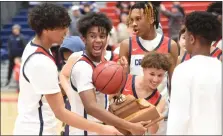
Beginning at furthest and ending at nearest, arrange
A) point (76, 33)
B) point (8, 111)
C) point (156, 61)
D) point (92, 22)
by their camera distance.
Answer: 1. point (76, 33)
2. point (8, 111)
3. point (156, 61)
4. point (92, 22)

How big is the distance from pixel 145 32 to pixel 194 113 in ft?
5.24

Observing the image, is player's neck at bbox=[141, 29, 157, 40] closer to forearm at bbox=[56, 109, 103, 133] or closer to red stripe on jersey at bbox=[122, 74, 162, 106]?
red stripe on jersey at bbox=[122, 74, 162, 106]

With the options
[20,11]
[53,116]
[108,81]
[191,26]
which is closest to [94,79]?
[108,81]

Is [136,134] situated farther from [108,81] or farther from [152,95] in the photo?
[152,95]

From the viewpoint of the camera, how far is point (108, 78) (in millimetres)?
3619

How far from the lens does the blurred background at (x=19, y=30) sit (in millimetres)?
11281

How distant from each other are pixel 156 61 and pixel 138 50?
49cm

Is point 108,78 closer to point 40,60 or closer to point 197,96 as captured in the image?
point 40,60

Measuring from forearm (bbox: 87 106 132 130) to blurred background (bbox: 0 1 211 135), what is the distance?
4860 mm

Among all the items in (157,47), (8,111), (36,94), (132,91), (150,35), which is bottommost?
(8,111)

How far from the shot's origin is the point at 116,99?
12.6 ft

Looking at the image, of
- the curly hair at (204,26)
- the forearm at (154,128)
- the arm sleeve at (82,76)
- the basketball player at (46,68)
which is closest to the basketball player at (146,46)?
the forearm at (154,128)

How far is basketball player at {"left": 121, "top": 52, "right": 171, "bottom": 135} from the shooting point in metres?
4.17

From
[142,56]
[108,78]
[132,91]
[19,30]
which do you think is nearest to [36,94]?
[108,78]
